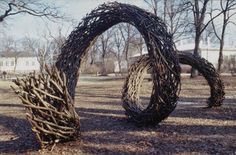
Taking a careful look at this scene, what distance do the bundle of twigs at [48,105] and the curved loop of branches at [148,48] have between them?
194 cm

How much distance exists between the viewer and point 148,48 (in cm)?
761

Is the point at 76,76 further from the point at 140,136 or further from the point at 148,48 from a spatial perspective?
the point at 140,136

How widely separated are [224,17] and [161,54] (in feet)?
104

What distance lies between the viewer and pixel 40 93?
247 inches

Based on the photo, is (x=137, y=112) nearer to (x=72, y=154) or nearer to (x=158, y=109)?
(x=158, y=109)

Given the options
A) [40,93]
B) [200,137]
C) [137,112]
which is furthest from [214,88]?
[40,93]

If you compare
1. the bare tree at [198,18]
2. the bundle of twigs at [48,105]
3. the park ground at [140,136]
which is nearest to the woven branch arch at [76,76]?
the bundle of twigs at [48,105]

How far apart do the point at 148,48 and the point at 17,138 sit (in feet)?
11.1

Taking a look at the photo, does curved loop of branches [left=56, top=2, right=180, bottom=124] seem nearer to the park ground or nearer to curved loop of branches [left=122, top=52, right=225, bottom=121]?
curved loop of branches [left=122, top=52, right=225, bottom=121]

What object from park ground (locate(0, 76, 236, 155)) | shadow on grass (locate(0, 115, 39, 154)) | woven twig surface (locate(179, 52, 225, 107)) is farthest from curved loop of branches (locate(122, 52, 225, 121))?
shadow on grass (locate(0, 115, 39, 154))

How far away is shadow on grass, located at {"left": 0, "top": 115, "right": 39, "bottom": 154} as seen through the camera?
668cm

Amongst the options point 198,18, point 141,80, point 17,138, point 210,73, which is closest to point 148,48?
point 141,80

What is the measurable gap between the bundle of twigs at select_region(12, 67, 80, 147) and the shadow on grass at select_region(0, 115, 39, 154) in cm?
57

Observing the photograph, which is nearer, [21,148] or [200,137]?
[21,148]
